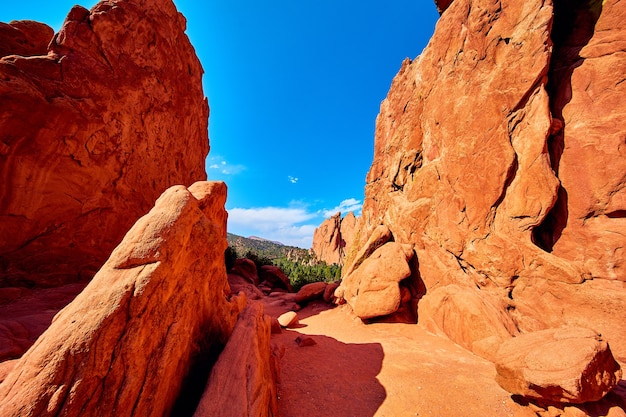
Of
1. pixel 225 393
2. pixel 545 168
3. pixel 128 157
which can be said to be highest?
pixel 128 157

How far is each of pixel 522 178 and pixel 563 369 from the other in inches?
363

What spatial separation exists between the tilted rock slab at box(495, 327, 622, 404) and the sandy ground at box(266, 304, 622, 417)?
738mm

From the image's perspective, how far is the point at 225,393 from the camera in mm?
4191

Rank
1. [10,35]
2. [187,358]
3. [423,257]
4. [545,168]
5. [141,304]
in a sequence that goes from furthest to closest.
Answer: [423,257] < [10,35] < [545,168] < [187,358] < [141,304]

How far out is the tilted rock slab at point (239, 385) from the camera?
3963 millimetres

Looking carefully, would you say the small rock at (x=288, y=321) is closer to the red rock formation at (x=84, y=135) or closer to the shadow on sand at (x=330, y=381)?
the shadow on sand at (x=330, y=381)

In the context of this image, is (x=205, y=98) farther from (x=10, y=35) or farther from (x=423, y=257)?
(x=423, y=257)

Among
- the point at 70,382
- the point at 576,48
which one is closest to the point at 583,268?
the point at 576,48

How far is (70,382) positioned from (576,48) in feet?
69.4

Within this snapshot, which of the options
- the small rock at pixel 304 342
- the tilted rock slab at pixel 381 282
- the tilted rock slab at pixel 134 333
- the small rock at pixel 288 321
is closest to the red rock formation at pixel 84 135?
the small rock at pixel 288 321

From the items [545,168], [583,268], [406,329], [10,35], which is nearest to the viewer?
[583,268]

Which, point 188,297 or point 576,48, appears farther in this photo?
point 576,48

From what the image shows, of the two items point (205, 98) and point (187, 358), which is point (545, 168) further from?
point (205, 98)

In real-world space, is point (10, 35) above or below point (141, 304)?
above
